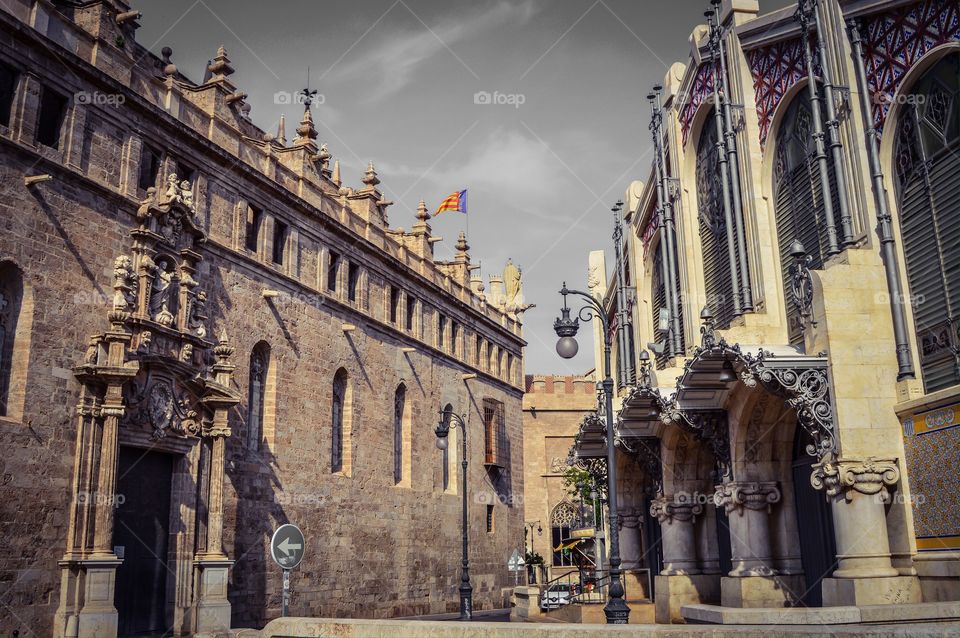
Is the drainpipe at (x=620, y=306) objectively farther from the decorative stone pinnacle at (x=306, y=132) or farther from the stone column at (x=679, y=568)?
the decorative stone pinnacle at (x=306, y=132)

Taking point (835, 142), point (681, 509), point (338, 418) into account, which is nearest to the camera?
point (835, 142)

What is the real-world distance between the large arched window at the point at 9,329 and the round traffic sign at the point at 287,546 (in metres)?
6.73

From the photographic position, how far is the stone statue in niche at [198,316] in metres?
22.2

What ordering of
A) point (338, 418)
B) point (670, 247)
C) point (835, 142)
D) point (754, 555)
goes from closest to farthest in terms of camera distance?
point (835, 142), point (754, 555), point (670, 247), point (338, 418)

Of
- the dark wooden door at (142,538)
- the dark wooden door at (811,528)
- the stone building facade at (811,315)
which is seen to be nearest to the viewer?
the stone building facade at (811,315)

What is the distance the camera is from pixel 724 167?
18.9 metres

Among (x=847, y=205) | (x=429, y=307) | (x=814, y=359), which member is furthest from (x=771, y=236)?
(x=429, y=307)

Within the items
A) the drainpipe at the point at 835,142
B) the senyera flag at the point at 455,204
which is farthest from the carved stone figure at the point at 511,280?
the drainpipe at the point at 835,142

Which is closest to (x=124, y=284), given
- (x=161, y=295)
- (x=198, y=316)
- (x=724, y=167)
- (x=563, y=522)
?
(x=161, y=295)

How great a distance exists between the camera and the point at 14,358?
57.8 ft

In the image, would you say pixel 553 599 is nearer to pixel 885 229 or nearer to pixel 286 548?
pixel 286 548

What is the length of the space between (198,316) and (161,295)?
1449 mm

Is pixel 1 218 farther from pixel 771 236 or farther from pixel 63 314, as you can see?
pixel 771 236

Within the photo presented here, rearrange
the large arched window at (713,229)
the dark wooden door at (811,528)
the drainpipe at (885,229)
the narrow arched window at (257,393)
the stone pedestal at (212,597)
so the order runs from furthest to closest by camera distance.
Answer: the narrow arched window at (257,393) → the stone pedestal at (212,597) → the large arched window at (713,229) → the dark wooden door at (811,528) → the drainpipe at (885,229)
